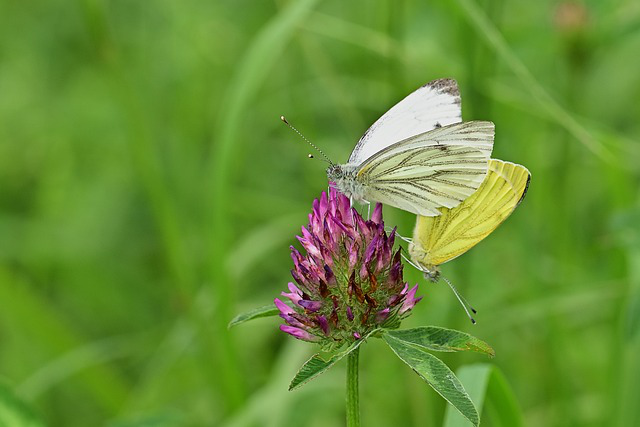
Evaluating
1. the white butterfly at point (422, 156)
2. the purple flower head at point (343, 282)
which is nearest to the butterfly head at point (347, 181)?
the white butterfly at point (422, 156)

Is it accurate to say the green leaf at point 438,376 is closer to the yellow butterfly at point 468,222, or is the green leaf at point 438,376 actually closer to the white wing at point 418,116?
the yellow butterfly at point 468,222

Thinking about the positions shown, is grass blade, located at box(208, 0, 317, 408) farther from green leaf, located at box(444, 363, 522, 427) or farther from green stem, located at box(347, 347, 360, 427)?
green stem, located at box(347, 347, 360, 427)

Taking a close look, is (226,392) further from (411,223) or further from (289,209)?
(289,209)

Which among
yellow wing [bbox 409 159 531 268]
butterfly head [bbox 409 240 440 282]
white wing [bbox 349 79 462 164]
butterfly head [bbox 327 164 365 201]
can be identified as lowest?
butterfly head [bbox 409 240 440 282]

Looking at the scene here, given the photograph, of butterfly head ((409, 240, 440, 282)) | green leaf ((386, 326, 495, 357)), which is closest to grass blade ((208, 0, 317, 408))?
butterfly head ((409, 240, 440, 282))

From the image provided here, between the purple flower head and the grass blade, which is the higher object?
the grass blade

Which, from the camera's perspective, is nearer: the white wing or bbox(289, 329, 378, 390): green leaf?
bbox(289, 329, 378, 390): green leaf

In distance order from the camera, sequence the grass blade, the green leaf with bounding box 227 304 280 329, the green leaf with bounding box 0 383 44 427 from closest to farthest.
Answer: the green leaf with bounding box 227 304 280 329 → the green leaf with bounding box 0 383 44 427 → the grass blade

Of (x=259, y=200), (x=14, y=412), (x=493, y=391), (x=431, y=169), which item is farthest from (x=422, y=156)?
(x=259, y=200)
